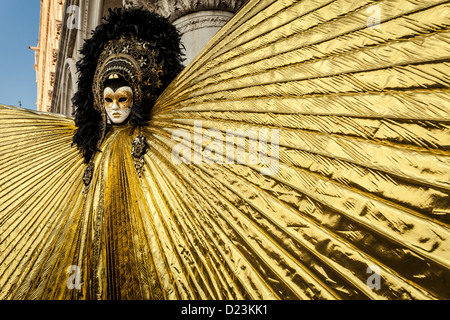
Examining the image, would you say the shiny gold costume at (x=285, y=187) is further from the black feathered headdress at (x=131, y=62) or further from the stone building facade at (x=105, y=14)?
the stone building facade at (x=105, y=14)

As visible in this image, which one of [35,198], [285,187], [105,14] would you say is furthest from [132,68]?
[105,14]

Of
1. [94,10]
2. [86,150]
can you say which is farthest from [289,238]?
[94,10]

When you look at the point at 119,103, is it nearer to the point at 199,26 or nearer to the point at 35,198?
the point at 35,198

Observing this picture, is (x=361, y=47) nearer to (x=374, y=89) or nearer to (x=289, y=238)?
(x=374, y=89)

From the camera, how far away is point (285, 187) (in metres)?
0.60

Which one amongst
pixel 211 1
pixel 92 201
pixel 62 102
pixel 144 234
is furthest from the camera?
pixel 62 102

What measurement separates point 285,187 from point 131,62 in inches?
32.6

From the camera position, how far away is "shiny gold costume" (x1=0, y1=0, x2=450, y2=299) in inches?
17.8

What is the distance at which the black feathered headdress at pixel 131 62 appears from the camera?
1.12 meters

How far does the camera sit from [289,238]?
566 mm

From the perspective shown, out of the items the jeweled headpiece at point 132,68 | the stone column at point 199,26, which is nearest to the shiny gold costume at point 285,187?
the jeweled headpiece at point 132,68

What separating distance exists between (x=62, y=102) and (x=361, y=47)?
747 cm

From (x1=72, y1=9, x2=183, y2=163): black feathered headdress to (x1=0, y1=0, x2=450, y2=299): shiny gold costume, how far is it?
0.28ft

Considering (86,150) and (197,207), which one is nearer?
(197,207)
